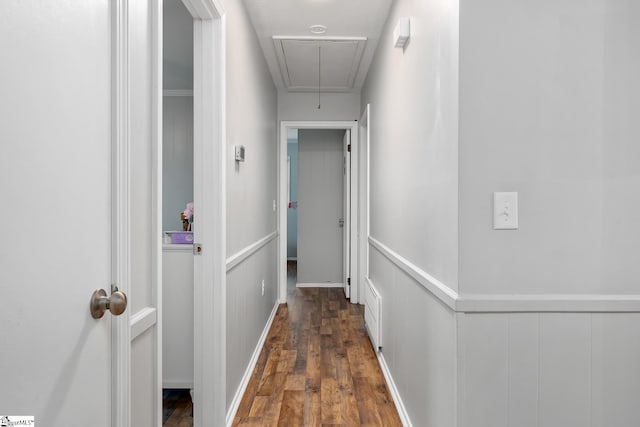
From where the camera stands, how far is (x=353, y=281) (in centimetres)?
493

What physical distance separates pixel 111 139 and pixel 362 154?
393 cm

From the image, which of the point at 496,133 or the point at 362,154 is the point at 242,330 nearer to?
the point at 496,133

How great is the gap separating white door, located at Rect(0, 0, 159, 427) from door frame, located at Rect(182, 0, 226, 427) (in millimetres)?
875

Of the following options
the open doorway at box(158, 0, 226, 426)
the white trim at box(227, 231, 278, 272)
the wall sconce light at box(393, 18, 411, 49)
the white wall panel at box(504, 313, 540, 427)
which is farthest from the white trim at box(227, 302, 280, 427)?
the wall sconce light at box(393, 18, 411, 49)

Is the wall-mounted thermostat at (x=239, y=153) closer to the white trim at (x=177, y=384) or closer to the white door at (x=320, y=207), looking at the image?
the white trim at (x=177, y=384)

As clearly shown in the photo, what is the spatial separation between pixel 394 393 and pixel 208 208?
1516 mm

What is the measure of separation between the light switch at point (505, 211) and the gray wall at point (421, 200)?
12 cm

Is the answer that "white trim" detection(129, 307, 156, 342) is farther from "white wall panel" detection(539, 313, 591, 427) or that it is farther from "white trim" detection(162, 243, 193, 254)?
"white wall panel" detection(539, 313, 591, 427)

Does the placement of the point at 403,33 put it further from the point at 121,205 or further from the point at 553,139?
the point at 121,205

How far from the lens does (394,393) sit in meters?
2.49

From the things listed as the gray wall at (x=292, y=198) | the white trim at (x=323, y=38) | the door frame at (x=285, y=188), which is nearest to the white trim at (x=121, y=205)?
the white trim at (x=323, y=38)

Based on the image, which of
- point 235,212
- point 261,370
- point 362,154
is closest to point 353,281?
point 362,154

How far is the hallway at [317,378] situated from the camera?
2.30 metres

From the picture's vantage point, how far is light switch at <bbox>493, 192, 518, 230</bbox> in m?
1.36
